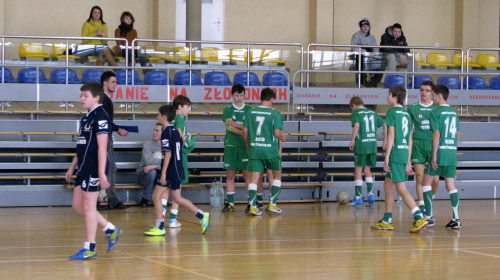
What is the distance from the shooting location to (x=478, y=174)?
14.1m

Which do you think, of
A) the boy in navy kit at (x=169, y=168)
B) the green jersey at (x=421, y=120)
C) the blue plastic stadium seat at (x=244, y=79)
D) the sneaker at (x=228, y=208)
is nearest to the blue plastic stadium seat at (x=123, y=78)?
the blue plastic stadium seat at (x=244, y=79)

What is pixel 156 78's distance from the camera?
46.2 ft

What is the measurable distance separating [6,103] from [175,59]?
3.39m

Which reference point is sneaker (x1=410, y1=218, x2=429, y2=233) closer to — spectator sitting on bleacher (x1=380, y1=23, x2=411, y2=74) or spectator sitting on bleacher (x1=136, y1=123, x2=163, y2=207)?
spectator sitting on bleacher (x1=136, y1=123, x2=163, y2=207)

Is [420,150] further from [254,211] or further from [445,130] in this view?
[254,211]

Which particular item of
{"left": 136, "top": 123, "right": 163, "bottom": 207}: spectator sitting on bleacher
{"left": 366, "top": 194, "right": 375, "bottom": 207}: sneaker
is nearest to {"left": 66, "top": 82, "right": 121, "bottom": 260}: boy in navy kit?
{"left": 136, "top": 123, "right": 163, "bottom": 207}: spectator sitting on bleacher

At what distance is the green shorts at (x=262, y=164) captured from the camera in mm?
10336

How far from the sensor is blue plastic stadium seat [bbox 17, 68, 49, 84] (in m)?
13.5

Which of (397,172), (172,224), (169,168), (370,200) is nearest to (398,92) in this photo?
(397,172)

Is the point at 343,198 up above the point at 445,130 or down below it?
below

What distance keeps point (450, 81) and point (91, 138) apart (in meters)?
10.8

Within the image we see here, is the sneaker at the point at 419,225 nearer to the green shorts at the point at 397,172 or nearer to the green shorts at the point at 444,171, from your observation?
the green shorts at the point at 397,172

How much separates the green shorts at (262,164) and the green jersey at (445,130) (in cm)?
243

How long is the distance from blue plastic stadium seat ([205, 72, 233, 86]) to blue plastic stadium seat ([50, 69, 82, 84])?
2495 mm
